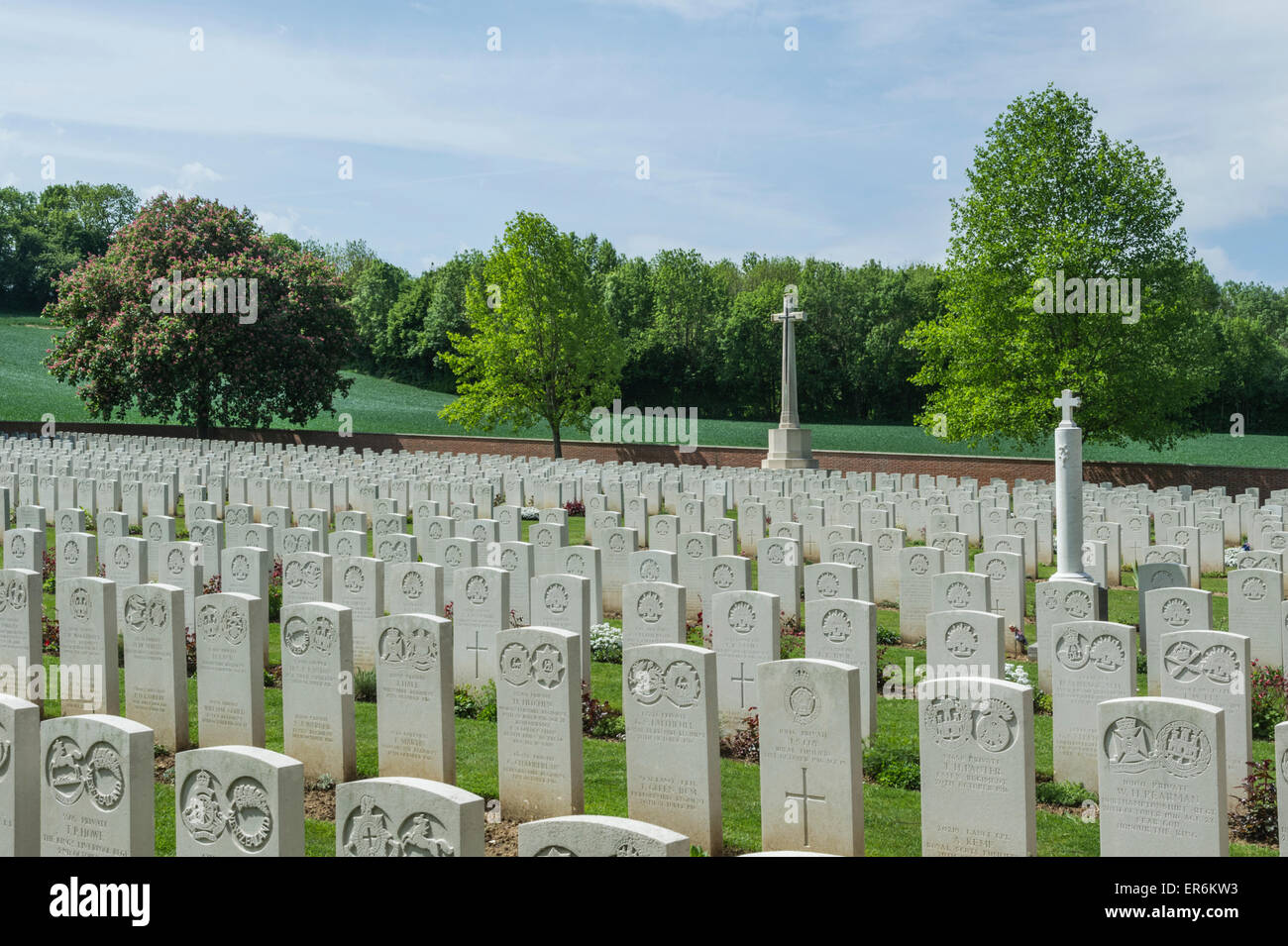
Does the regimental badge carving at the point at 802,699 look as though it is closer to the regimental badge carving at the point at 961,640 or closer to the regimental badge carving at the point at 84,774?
the regimental badge carving at the point at 961,640

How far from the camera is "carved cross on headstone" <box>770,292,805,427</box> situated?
30312mm

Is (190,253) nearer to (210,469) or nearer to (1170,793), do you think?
(210,469)

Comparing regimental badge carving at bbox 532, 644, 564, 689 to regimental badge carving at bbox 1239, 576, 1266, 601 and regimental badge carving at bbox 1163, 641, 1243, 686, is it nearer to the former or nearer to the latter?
regimental badge carving at bbox 1163, 641, 1243, 686

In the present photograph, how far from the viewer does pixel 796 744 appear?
20.8 ft

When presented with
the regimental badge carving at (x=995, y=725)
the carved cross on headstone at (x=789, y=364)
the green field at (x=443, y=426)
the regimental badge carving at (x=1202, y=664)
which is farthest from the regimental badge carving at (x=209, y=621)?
the green field at (x=443, y=426)

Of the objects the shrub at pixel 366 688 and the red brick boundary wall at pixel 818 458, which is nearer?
the shrub at pixel 366 688

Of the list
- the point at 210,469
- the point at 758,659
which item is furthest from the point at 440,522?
the point at 210,469

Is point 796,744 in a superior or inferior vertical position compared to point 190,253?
inferior

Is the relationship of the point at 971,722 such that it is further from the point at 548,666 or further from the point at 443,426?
the point at 443,426

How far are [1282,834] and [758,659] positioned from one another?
373 centimetres

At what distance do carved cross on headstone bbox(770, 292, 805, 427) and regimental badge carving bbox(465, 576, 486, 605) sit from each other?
837 inches

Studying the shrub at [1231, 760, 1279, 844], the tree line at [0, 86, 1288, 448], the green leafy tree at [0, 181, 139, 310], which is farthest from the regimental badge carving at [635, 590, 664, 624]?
the green leafy tree at [0, 181, 139, 310]

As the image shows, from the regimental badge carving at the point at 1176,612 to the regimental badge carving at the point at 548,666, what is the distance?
5.05 meters

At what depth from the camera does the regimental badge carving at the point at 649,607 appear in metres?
9.34
